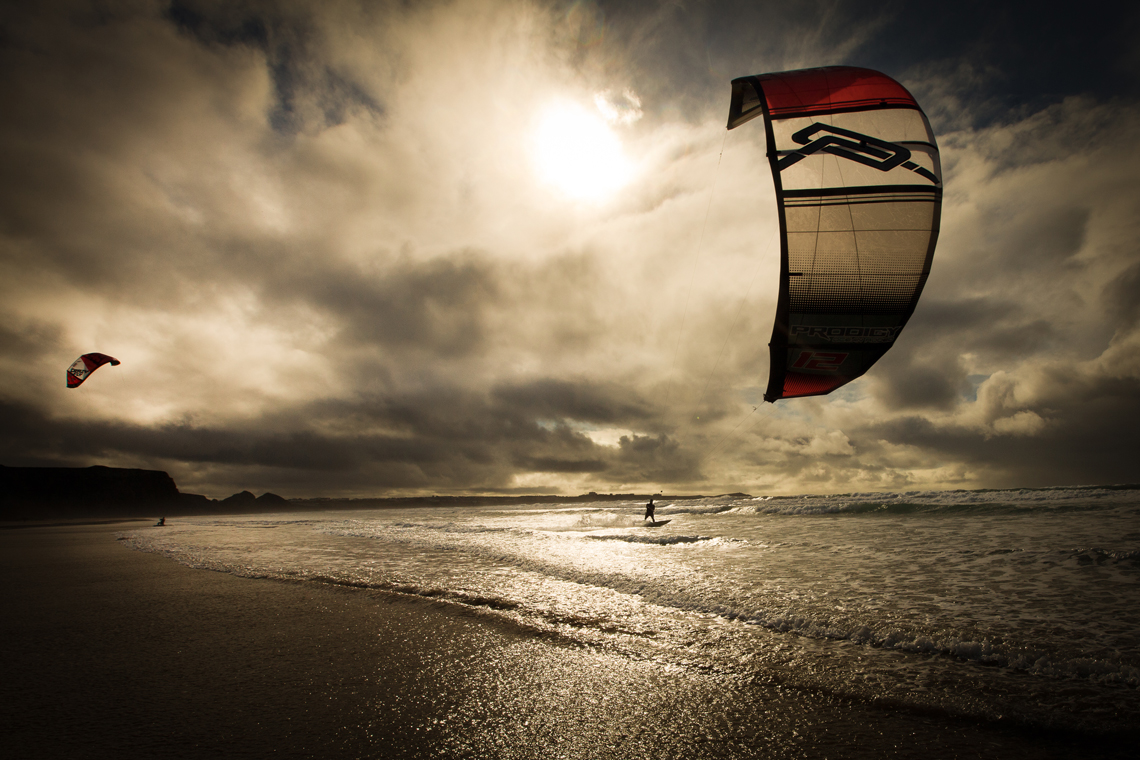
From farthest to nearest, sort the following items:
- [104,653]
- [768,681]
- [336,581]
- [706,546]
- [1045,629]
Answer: [706,546] → [336,581] → [1045,629] → [104,653] → [768,681]

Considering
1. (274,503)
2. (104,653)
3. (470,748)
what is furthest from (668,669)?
(274,503)

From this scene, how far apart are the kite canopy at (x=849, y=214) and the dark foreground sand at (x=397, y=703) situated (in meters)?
3.49

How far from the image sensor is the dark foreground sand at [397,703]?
2.90 meters

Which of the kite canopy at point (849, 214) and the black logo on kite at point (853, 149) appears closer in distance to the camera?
the kite canopy at point (849, 214)

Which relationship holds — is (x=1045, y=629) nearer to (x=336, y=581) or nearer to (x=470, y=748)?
(x=470, y=748)

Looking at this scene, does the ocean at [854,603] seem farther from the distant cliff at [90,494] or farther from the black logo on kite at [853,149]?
the distant cliff at [90,494]

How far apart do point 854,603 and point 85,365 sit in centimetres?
2688

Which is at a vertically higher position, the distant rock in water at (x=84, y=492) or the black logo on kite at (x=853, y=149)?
the black logo on kite at (x=853, y=149)

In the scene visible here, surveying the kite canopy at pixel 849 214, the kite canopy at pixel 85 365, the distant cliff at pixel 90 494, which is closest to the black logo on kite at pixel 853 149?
the kite canopy at pixel 849 214

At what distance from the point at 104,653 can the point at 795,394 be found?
7.73m

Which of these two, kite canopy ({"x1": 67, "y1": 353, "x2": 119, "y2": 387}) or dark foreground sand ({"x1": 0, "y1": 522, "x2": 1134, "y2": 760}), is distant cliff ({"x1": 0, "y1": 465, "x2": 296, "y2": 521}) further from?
dark foreground sand ({"x1": 0, "y1": 522, "x2": 1134, "y2": 760})

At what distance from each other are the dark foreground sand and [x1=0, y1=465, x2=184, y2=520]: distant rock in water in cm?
10832

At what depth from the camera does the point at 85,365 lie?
19.7 metres

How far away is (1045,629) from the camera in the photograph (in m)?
4.94
